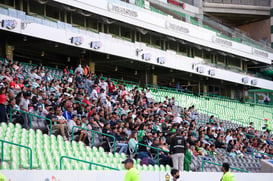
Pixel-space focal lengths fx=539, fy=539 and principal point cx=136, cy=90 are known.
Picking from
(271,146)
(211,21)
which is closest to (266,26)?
(211,21)

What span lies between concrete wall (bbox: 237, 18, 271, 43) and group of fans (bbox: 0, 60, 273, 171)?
29.2 metres

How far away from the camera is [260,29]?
5234 cm

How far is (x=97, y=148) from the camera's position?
16.2 m

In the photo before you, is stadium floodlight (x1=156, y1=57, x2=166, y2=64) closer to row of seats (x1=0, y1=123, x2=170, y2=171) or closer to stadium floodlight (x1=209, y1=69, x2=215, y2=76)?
stadium floodlight (x1=209, y1=69, x2=215, y2=76)

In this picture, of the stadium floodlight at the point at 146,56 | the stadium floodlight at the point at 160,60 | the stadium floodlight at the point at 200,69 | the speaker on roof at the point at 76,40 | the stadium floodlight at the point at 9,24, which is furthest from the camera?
the stadium floodlight at the point at 200,69

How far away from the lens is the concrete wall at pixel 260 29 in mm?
51625

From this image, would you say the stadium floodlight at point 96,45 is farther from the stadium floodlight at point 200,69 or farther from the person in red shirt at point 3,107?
the person in red shirt at point 3,107

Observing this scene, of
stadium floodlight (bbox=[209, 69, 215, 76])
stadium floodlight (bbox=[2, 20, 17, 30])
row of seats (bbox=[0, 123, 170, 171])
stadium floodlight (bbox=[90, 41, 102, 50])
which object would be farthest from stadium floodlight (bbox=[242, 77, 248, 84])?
row of seats (bbox=[0, 123, 170, 171])

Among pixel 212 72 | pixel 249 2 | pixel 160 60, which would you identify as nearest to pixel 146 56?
pixel 160 60

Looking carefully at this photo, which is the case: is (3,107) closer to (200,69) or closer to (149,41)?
(149,41)

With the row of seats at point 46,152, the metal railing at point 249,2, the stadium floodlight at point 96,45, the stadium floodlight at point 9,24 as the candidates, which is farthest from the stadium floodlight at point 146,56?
the metal railing at point 249,2

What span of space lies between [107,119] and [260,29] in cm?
3746

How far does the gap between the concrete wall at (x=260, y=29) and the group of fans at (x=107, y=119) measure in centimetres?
2922

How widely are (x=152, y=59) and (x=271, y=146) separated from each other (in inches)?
400
